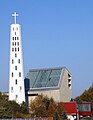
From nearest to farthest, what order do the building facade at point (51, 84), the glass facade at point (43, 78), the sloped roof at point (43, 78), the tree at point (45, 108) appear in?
the tree at point (45, 108) → the building facade at point (51, 84) → the sloped roof at point (43, 78) → the glass facade at point (43, 78)

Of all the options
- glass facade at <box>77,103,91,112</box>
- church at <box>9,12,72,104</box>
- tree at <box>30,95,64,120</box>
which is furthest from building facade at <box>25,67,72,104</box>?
tree at <box>30,95,64,120</box>

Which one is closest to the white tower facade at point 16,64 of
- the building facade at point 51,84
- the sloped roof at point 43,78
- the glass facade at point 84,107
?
the building facade at point 51,84

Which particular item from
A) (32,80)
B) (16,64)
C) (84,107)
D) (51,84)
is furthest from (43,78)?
(16,64)

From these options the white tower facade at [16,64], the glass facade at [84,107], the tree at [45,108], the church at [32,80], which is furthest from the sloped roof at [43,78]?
the white tower facade at [16,64]

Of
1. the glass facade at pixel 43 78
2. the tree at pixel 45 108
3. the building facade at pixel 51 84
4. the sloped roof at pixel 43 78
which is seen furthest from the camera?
the glass facade at pixel 43 78

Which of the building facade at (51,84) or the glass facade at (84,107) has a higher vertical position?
the building facade at (51,84)

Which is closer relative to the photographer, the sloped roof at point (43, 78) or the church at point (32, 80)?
the church at point (32, 80)

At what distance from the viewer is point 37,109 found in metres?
103

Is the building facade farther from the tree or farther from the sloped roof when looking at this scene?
the tree

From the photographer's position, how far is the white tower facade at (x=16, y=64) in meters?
109

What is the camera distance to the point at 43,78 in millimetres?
126812

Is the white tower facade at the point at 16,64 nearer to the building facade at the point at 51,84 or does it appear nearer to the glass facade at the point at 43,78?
the building facade at the point at 51,84

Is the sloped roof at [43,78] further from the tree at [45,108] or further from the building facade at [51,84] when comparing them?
the tree at [45,108]

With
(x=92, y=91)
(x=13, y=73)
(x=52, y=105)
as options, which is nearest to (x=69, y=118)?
(x=52, y=105)
